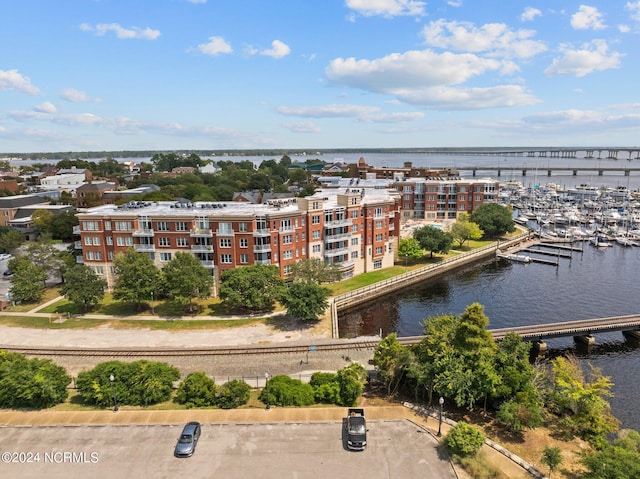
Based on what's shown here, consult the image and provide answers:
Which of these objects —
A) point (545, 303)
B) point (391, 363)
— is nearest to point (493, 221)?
point (545, 303)

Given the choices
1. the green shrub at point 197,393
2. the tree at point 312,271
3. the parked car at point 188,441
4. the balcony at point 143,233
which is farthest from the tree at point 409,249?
the parked car at point 188,441

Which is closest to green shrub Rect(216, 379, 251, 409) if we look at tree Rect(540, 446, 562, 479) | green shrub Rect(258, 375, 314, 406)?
green shrub Rect(258, 375, 314, 406)

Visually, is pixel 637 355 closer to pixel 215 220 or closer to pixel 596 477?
pixel 596 477

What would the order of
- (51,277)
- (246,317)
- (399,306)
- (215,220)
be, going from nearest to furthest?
(246,317), (215,220), (399,306), (51,277)

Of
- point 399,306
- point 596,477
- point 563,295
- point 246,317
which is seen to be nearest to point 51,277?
point 246,317

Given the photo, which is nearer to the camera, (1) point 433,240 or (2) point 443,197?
(1) point 433,240

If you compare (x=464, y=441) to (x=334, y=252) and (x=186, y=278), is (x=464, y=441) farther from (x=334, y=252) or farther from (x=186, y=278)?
(x=334, y=252)
